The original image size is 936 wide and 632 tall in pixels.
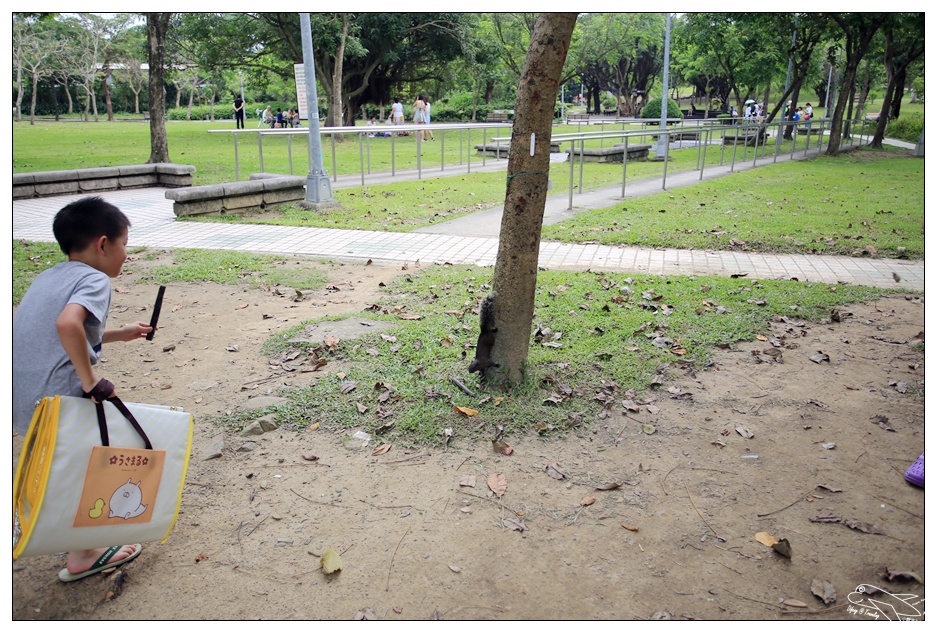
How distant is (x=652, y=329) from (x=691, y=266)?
2470mm

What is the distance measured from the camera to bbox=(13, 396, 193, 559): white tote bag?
2.35 m

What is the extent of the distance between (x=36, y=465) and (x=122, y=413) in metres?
0.30

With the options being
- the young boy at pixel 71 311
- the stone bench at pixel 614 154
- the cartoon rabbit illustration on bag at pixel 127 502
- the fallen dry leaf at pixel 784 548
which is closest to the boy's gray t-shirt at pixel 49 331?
the young boy at pixel 71 311

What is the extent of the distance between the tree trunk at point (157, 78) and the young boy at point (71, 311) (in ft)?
50.3

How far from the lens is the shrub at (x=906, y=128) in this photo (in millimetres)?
30987

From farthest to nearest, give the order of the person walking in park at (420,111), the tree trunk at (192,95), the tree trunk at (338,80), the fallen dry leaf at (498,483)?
the tree trunk at (192,95) → the person walking in park at (420,111) → the tree trunk at (338,80) → the fallen dry leaf at (498,483)

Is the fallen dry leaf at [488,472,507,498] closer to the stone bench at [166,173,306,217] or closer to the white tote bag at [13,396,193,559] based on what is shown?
the white tote bag at [13,396,193,559]

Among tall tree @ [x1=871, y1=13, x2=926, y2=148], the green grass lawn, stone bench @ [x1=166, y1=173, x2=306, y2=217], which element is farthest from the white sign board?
tall tree @ [x1=871, y1=13, x2=926, y2=148]

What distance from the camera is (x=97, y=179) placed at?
45.3ft

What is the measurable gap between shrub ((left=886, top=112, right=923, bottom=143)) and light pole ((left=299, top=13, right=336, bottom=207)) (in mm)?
28220

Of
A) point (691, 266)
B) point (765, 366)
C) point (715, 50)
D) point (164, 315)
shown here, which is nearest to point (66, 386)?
point (164, 315)

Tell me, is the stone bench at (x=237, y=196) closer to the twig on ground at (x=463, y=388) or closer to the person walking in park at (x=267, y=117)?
the twig on ground at (x=463, y=388)

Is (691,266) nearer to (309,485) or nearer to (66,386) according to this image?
(309,485)

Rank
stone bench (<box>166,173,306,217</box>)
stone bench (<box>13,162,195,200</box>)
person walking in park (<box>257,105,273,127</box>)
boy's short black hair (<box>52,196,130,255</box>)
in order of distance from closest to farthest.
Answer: boy's short black hair (<box>52,196,130,255</box>), stone bench (<box>166,173,306,217</box>), stone bench (<box>13,162,195,200</box>), person walking in park (<box>257,105,273,127</box>)
